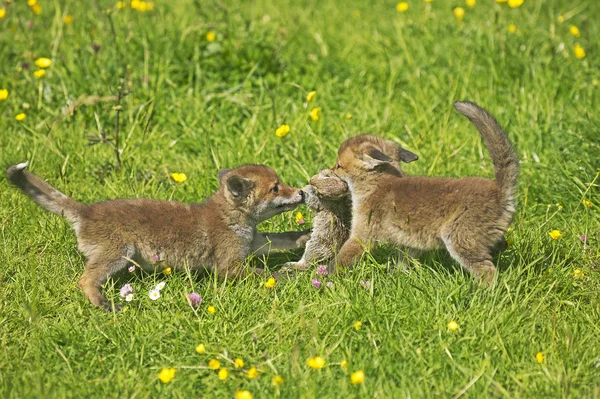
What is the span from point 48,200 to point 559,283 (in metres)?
3.55

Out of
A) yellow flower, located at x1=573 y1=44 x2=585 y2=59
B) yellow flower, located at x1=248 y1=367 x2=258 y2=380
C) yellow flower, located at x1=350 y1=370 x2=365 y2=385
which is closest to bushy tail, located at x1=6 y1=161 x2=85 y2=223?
yellow flower, located at x1=248 y1=367 x2=258 y2=380

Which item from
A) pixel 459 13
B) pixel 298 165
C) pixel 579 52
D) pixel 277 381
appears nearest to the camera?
pixel 277 381

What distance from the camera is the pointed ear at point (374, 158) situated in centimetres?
597

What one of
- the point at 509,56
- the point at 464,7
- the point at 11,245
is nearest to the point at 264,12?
the point at 464,7

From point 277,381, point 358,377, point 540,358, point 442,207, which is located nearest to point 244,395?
point 277,381

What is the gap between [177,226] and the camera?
6098 mm

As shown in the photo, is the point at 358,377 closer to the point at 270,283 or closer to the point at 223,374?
the point at 223,374

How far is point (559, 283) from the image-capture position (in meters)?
5.77

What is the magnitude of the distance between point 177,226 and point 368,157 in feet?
4.71

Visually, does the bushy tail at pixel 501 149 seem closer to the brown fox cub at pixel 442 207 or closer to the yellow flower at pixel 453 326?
the brown fox cub at pixel 442 207

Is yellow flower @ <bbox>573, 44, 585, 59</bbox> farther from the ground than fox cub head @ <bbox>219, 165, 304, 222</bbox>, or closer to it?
farther from the ground

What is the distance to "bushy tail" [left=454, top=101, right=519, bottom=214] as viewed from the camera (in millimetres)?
5469

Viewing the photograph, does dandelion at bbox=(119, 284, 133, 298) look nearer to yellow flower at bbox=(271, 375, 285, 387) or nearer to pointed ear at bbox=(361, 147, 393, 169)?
yellow flower at bbox=(271, 375, 285, 387)

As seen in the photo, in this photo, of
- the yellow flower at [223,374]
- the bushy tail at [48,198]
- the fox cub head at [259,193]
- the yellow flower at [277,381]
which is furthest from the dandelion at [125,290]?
the yellow flower at [277,381]
